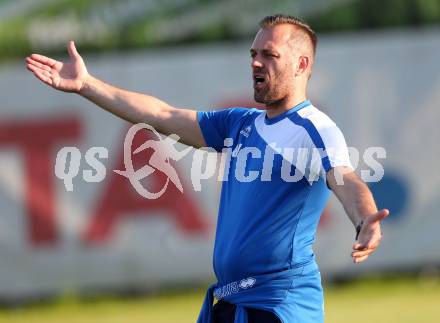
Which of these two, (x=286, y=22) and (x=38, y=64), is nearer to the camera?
(x=286, y=22)

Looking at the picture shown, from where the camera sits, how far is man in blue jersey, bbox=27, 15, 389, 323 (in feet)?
18.0

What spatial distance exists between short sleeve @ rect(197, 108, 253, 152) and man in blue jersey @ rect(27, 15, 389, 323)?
0.55 ft

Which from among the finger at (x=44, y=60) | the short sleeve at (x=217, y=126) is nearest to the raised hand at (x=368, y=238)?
the short sleeve at (x=217, y=126)

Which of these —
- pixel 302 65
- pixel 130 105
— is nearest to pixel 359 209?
pixel 302 65

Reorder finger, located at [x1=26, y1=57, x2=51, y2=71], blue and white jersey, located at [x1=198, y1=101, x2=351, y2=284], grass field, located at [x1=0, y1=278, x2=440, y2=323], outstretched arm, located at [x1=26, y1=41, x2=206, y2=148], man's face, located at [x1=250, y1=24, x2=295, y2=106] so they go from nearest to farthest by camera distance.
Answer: blue and white jersey, located at [x1=198, y1=101, x2=351, y2=284]
man's face, located at [x1=250, y1=24, x2=295, y2=106]
finger, located at [x1=26, y1=57, x2=51, y2=71]
outstretched arm, located at [x1=26, y1=41, x2=206, y2=148]
grass field, located at [x1=0, y1=278, x2=440, y2=323]

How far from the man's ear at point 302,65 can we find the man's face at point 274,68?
0.04 m

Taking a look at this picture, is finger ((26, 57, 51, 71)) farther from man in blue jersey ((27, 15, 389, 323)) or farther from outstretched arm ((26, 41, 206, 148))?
man in blue jersey ((27, 15, 389, 323))

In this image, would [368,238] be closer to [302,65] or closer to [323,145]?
[323,145]

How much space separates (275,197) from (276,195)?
0.04 ft

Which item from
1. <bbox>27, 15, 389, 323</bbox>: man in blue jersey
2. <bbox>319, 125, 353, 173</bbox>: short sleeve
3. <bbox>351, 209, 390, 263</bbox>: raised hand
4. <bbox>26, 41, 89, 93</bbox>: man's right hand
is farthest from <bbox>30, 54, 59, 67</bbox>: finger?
<bbox>351, 209, 390, 263</bbox>: raised hand

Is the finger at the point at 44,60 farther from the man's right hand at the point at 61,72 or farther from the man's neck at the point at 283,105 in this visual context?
the man's neck at the point at 283,105

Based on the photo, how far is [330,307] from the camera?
12.0 m

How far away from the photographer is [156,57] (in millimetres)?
13172

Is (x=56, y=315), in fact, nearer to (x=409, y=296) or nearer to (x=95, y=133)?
(x=95, y=133)
